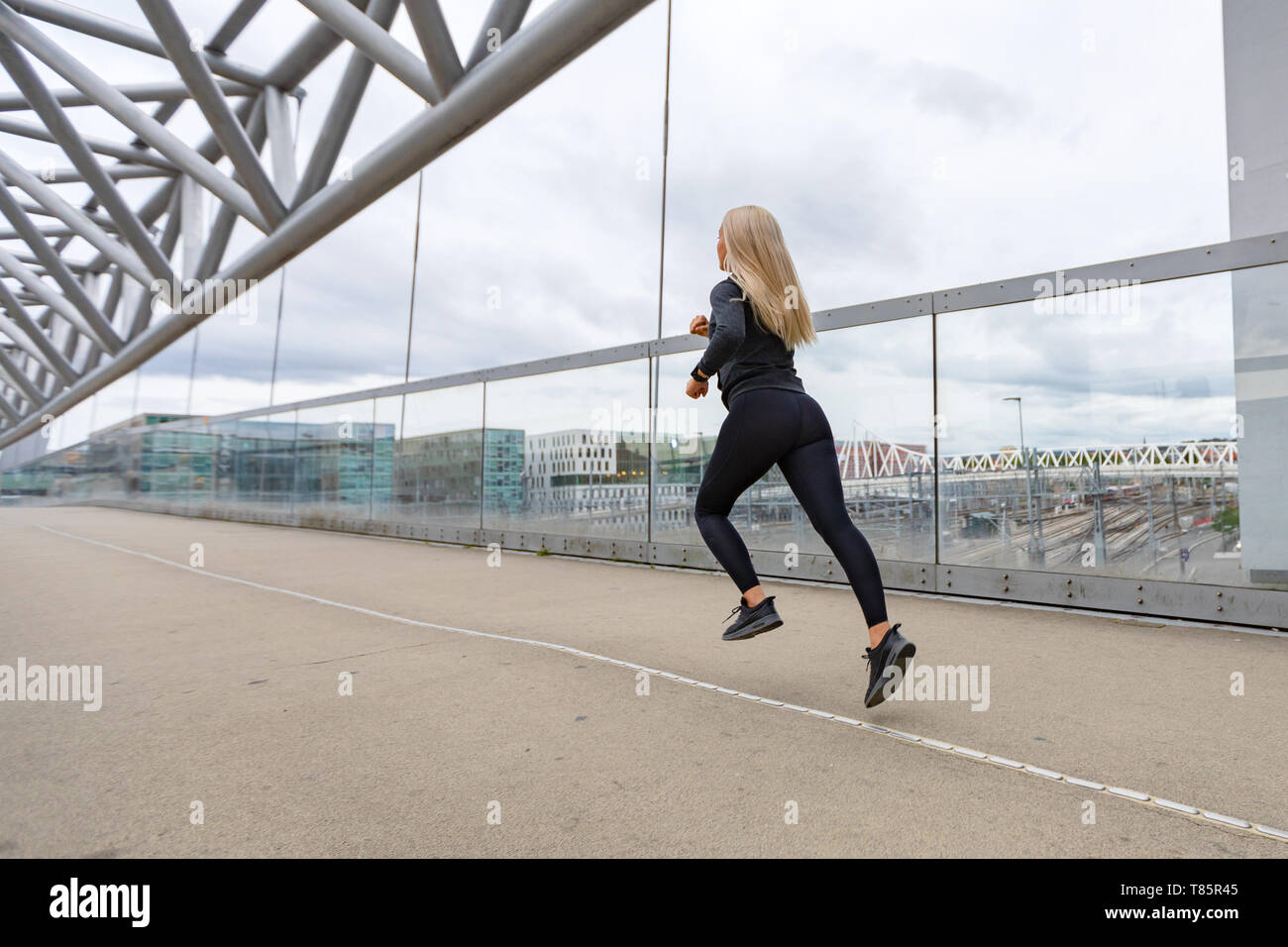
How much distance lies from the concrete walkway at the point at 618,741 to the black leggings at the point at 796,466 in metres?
0.50

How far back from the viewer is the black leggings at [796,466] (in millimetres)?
2420

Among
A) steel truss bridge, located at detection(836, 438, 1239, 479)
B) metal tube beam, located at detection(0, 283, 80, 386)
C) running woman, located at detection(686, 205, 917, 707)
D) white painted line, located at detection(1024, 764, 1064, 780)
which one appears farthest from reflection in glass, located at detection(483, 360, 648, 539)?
metal tube beam, located at detection(0, 283, 80, 386)

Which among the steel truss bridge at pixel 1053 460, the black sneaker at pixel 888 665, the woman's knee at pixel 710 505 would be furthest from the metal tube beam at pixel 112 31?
the black sneaker at pixel 888 665

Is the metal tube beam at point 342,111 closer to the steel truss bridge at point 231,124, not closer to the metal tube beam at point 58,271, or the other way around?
the steel truss bridge at point 231,124

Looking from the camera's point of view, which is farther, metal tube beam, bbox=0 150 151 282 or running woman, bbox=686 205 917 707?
metal tube beam, bbox=0 150 151 282

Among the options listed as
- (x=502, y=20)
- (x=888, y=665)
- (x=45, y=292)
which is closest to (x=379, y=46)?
(x=502, y=20)

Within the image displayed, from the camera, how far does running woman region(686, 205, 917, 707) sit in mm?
2479

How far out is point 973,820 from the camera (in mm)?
1635

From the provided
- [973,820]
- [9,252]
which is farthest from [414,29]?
[9,252]

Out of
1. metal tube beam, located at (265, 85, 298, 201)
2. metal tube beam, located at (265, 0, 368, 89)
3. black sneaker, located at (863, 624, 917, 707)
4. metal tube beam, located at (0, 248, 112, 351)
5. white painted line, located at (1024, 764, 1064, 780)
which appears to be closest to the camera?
white painted line, located at (1024, 764, 1064, 780)

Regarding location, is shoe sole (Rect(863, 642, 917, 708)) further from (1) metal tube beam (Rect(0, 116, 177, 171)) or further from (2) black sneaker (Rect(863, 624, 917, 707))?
(1) metal tube beam (Rect(0, 116, 177, 171))

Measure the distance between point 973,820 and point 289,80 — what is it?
892 cm

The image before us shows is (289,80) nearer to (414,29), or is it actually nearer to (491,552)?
(414,29)

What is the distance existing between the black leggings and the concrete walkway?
0.50 meters
